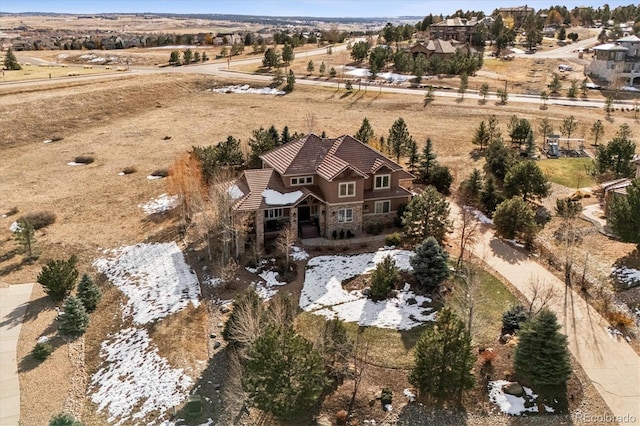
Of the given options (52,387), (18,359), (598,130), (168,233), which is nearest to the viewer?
(52,387)

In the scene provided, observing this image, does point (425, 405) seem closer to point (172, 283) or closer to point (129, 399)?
point (129, 399)

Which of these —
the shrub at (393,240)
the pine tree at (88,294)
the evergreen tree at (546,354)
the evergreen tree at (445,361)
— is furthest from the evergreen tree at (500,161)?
the pine tree at (88,294)

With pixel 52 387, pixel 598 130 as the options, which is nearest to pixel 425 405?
pixel 52 387

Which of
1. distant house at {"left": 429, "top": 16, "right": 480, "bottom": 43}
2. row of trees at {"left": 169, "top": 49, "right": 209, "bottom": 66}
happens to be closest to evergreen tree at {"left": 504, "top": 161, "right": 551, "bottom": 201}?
row of trees at {"left": 169, "top": 49, "right": 209, "bottom": 66}

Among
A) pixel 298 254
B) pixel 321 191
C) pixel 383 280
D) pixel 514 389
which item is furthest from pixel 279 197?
pixel 514 389

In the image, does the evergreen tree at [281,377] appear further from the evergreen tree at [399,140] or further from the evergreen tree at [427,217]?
the evergreen tree at [399,140]

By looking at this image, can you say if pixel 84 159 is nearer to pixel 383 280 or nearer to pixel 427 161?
pixel 427 161
